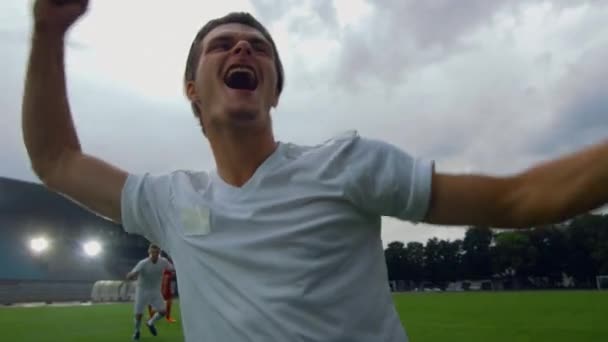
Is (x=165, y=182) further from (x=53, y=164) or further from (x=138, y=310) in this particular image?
(x=138, y=310)

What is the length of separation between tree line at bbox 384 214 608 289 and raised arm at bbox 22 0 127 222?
2781 inches

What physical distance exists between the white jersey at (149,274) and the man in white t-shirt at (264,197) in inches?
577

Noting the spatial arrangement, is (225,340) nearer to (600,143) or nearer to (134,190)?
(134,190)

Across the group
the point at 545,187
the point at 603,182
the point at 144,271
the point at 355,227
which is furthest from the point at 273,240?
the point at 144,271

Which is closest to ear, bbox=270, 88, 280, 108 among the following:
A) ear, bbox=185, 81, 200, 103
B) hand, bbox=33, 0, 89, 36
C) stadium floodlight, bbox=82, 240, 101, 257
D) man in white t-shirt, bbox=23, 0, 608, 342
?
man in white t-shirt, bbox=23, 0, 608, 342

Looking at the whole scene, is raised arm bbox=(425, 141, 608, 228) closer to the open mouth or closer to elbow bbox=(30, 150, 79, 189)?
the open mouth

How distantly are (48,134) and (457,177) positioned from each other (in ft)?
4.19

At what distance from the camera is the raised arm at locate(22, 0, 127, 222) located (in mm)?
1939

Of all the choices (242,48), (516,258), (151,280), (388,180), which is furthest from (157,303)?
(516,258)

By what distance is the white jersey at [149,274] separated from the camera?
16.1 metres

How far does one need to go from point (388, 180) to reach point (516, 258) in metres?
86.0

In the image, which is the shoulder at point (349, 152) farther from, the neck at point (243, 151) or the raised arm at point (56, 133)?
the raised arm at point (56, 133)

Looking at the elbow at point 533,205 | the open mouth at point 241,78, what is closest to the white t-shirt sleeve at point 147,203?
the open mouth at point 241,78

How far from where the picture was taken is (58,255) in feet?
176
